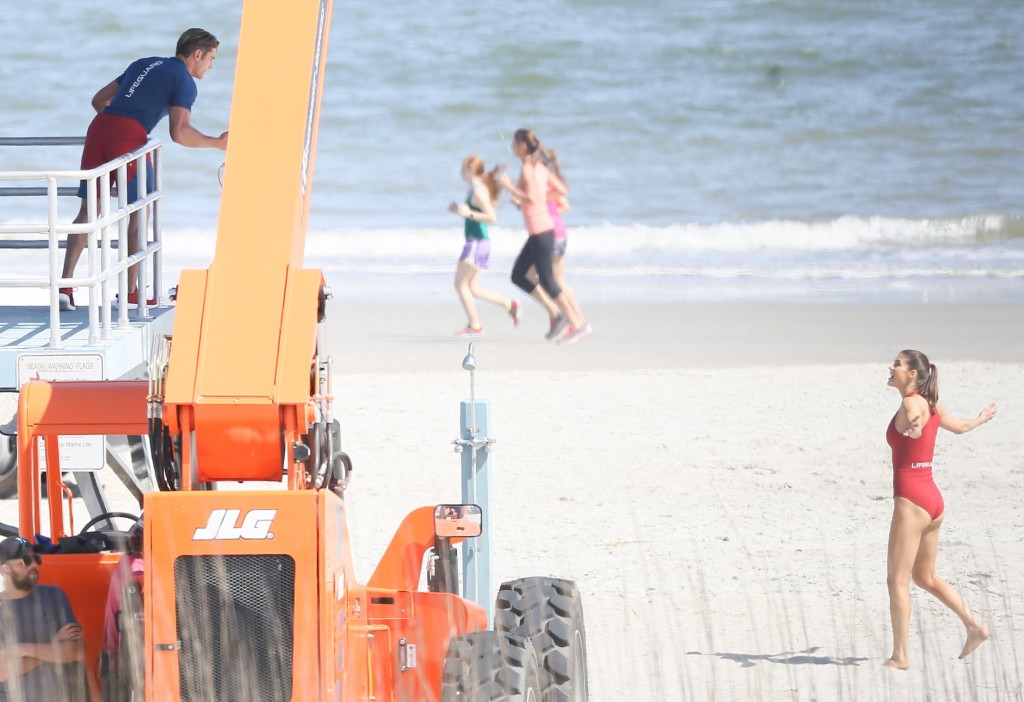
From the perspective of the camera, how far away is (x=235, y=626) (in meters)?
4.04

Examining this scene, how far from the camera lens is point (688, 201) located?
31469 millimetres

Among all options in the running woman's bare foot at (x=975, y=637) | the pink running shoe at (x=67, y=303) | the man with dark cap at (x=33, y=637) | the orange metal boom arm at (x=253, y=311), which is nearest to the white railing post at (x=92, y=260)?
the pink running shoe at (x=67, y=303)

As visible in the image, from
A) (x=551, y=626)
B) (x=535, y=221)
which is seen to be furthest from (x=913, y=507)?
(x=535, y=221)

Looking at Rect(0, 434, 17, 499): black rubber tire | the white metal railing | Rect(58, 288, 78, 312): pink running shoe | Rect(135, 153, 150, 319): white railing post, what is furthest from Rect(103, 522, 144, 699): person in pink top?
Rect(0, 434, 17, 499): black rubber tire

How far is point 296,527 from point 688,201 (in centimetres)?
2805

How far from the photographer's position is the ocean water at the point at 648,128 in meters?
26.3

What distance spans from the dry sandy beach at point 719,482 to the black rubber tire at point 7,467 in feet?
7.21

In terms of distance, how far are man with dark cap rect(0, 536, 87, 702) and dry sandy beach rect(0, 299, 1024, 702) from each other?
6.84ft

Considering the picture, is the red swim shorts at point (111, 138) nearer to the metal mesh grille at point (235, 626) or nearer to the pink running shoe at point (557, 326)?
the metal mesh grille at point (235, 626)

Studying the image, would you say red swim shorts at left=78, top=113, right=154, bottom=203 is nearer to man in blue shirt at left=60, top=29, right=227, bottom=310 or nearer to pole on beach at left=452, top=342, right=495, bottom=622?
man in blue shirt at left=60, top=29, right=227, bottom=310

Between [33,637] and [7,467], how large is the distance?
18.6 ft

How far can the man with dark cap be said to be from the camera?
15.0 ft

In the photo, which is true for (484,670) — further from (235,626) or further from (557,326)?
(557,326)

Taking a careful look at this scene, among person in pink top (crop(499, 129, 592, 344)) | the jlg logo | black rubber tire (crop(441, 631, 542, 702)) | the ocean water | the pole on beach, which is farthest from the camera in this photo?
the ocean water
